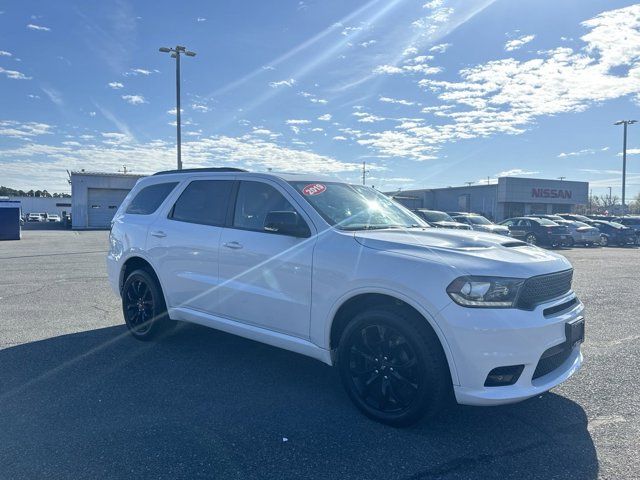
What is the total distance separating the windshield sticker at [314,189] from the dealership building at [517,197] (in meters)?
42.1

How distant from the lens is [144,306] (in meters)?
5.52

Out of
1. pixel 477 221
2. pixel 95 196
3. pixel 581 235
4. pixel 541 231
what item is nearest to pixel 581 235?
pixel 581 235

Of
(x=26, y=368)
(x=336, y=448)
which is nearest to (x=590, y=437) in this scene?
(x=336, y=448)

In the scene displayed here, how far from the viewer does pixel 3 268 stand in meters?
12.6

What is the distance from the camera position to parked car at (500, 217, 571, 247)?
22.8 metres

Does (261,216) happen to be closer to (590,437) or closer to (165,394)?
(165,394)

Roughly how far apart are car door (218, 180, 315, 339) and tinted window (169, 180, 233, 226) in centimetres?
20

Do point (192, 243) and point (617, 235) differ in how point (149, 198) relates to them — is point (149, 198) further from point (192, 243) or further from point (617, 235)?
point (617, 235)

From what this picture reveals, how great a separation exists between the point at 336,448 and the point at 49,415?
2.21 metres

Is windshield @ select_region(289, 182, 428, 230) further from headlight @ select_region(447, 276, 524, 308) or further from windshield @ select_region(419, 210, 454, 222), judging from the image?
windshield @ select_region(419, 210, 454, 222)

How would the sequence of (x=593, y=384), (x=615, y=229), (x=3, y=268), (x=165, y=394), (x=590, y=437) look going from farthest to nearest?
(x=615, y=229) → (x=3, y=268) → (x=593, y=384) → (x=165, y=394) → (x=590, y=437)

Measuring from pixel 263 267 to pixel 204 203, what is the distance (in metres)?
1.28

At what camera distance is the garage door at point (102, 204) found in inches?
1780

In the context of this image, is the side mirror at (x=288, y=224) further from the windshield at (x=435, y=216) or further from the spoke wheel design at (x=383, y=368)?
the windshield at (x=435, y=216)
